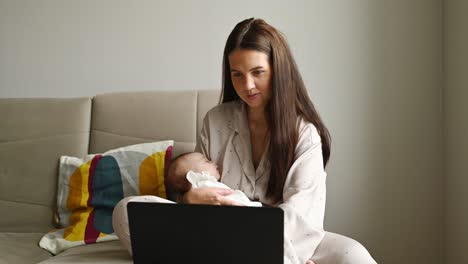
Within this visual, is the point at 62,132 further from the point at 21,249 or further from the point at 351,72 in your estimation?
the point at 351,72

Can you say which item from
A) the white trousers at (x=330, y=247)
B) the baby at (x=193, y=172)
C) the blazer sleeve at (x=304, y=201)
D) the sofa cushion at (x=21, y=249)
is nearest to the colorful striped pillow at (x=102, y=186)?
the sofa cushion at (x=21, y=249)

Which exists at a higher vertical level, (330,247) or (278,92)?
(278,92)

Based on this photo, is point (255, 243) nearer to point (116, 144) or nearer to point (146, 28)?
point (116, 144)

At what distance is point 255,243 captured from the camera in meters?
1.14

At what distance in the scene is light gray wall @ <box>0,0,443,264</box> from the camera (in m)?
2.16

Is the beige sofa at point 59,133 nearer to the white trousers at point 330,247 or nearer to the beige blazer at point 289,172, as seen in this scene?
the beige blazer at point 289,172

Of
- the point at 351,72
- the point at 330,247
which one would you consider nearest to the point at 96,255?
the point at 330,247

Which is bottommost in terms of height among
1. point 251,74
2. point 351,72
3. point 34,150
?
point 34,150

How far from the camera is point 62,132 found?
213 centimetres

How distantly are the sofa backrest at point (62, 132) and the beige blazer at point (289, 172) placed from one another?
28 centimetres

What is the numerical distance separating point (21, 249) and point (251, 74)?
1054 millimetres

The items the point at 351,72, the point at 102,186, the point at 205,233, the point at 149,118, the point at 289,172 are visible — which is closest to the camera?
the point at 205,233

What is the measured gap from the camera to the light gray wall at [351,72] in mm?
2164

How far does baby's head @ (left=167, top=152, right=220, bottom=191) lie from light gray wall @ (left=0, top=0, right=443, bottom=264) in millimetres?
702
